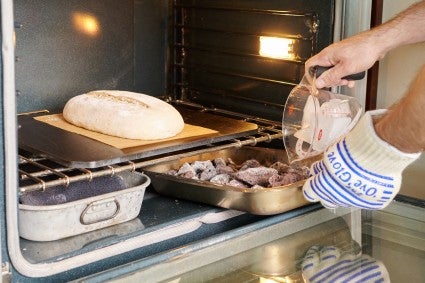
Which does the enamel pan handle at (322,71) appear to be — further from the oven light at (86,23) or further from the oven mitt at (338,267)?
the oven light at (86,23)

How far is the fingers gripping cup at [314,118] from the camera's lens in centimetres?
156

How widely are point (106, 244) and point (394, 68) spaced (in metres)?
0.84

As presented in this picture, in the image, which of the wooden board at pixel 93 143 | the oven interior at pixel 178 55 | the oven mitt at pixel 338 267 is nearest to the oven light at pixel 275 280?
the oven mitt at pixel 338 267

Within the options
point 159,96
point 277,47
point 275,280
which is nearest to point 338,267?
point 275,280

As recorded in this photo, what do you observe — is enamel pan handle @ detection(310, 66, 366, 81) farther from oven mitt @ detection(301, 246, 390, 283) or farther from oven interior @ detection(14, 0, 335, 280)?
oven mitt @ detection(301, 246, 390, 283)

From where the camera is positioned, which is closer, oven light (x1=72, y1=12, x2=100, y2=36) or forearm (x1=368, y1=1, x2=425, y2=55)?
forearm (x1=368, y1=1, x2=425, y2=55)

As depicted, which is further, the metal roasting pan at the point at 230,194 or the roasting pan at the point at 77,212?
the metal roasting pan at the point at 230,194

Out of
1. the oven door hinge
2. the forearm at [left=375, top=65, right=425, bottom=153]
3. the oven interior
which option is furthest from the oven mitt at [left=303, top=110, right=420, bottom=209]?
the oven door hinge

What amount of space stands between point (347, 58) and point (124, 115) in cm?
53

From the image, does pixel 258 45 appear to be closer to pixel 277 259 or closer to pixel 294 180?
pixel 294 180

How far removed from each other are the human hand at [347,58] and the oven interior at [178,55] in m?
0.20

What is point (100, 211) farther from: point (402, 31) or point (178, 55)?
point (178, 55)

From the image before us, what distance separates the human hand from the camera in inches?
58.4

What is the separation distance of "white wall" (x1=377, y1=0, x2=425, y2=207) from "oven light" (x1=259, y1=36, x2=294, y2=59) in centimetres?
24
